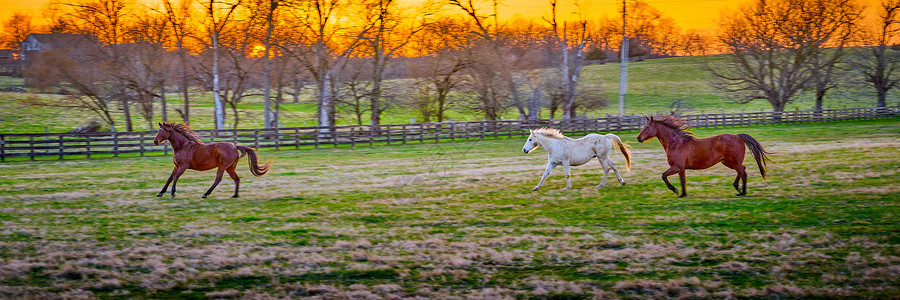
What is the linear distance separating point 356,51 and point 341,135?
638 centimetres

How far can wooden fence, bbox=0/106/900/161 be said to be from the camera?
69.4 ft

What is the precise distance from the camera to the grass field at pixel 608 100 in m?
39.9

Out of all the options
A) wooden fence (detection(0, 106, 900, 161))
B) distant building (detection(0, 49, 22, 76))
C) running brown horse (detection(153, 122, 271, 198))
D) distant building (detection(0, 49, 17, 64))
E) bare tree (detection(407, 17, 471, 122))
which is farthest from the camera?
distant building (detection(0, 49, 17, 64))

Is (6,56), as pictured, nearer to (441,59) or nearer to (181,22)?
(181,22)

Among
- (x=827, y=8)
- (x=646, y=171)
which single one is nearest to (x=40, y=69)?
(x=646, y=171)

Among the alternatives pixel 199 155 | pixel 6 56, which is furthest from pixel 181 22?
pixel 6 56

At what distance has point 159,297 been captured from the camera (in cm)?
493

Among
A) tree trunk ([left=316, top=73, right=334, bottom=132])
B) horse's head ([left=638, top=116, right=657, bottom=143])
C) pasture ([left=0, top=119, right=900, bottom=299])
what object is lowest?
pasture ([left=0, top=119, right=900, bottom=299])

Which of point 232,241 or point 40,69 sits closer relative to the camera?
point 232,241

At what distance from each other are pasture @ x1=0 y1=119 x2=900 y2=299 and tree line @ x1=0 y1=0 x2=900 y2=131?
16.0m

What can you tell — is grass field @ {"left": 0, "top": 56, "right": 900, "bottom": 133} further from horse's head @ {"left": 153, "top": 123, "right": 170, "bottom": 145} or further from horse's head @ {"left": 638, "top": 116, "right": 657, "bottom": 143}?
horse's head @ {"left": 638, "top": 116, "right": 657, "bottom": 143}

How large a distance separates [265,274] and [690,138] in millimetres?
7269

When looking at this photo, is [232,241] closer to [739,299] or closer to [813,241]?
[739,299]

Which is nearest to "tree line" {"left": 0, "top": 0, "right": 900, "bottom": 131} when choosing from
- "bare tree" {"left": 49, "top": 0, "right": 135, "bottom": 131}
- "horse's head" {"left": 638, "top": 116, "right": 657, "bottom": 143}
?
"bare tree" {"left": 49, "top": 0, "right": 135, "bottom": 131}
